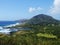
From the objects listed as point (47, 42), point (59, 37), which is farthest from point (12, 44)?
point (59, 37)

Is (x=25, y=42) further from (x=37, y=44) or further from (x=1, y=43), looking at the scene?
(x=1, y=43)

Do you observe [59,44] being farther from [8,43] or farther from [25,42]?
[8,43]

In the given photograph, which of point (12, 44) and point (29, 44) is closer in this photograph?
point (12, 44)

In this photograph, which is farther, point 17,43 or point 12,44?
point 17,43

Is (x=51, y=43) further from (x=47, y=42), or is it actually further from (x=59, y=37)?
(x=59, y=37)

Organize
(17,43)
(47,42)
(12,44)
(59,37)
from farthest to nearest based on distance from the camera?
(59,37) < (47,42) < (17,43) < (12,44)

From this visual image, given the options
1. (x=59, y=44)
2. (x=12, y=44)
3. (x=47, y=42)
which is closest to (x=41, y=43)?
(x=47, y=42)

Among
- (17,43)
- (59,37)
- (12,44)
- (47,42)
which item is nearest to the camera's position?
(12,44)
